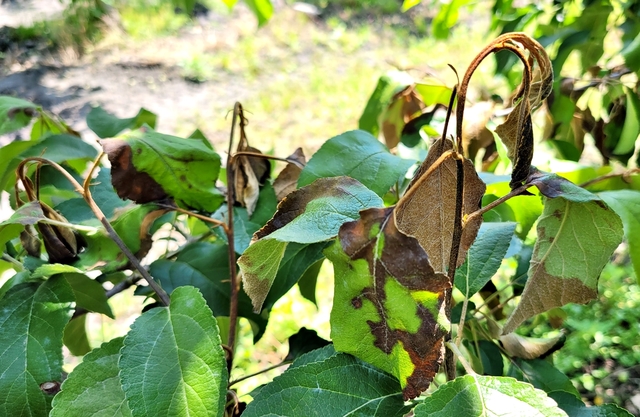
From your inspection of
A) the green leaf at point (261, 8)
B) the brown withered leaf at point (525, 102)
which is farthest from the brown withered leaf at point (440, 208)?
the green leaf at point (261, 8)

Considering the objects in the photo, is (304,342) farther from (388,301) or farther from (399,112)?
(399,112)

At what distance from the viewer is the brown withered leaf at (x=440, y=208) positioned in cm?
47

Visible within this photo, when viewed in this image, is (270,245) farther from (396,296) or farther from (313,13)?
(313,13)

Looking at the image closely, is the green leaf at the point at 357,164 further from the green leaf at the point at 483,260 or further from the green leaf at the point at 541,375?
the green leaf at the point at 541,375

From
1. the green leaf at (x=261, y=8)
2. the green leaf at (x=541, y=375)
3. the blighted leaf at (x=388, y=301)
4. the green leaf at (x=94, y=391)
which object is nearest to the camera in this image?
the blighted leaf at (x=388, y=301)

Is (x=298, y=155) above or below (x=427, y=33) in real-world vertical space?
above

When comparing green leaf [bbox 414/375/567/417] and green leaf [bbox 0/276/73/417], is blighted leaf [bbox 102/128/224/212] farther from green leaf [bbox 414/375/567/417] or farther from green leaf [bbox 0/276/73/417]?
green leaf [bbox 414/375/567/417]

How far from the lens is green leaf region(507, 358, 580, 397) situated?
73 centimetres

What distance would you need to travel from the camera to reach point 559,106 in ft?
3.62

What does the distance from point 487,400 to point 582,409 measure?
20 centimetres

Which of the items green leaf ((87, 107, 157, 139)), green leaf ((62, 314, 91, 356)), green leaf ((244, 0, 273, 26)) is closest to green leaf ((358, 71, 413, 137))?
green leaf ((244, 0, 273, 26))

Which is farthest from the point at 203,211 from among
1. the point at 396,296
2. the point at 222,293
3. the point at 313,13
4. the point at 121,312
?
the point at 313,13

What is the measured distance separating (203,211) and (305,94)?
431 centimetres

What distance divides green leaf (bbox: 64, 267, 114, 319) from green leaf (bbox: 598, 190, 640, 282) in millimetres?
655
